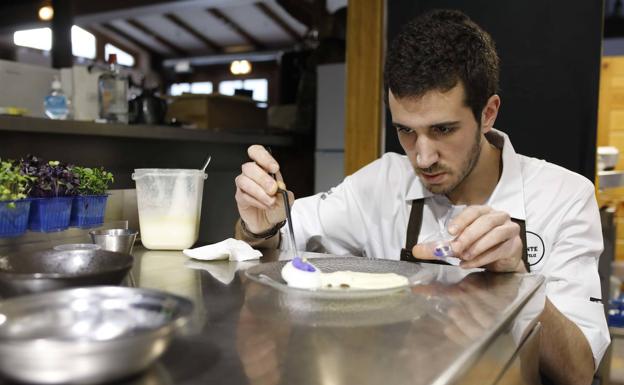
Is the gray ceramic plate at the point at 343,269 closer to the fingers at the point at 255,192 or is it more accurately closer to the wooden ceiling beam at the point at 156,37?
the fingers at the point at 255,192

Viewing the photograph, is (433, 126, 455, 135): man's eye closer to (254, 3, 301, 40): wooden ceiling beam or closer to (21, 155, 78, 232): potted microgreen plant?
(21, 155, 78, 232): potted microgreen plant

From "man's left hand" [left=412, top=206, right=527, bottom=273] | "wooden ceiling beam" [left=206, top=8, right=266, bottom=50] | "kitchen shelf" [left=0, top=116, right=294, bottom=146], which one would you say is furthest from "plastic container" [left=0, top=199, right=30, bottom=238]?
"wooden ceiling beam" [left=206, top=8, right=266, bottom=50]

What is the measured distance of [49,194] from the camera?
119 cm

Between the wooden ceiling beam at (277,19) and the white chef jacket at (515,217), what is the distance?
334 inches

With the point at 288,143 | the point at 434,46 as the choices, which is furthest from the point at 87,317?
the point at 288,143

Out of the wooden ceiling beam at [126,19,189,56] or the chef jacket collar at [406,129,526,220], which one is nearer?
the chef jacket collar at [406,129,526,220]

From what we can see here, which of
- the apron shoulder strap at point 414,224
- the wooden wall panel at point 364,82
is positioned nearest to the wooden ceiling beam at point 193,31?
the wooden wall panel at point 364,82

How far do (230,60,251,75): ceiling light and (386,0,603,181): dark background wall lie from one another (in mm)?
9190

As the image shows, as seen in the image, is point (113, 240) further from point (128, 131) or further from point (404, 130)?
point (128, 131)

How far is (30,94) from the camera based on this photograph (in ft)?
12.3

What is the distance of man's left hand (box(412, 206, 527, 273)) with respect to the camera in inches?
38.1

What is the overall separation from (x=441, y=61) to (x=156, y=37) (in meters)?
11.1

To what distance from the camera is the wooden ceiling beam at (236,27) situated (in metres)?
10.1

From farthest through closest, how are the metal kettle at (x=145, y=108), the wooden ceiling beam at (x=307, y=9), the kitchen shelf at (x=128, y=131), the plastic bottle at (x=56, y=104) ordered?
the wooden ceiling beam at (x=307, y=9) → the metal kettle at (x=145, y=108) → the plastic bottle at (x=56, y=104) → the kitchen shelf at (x=128, y=131)
